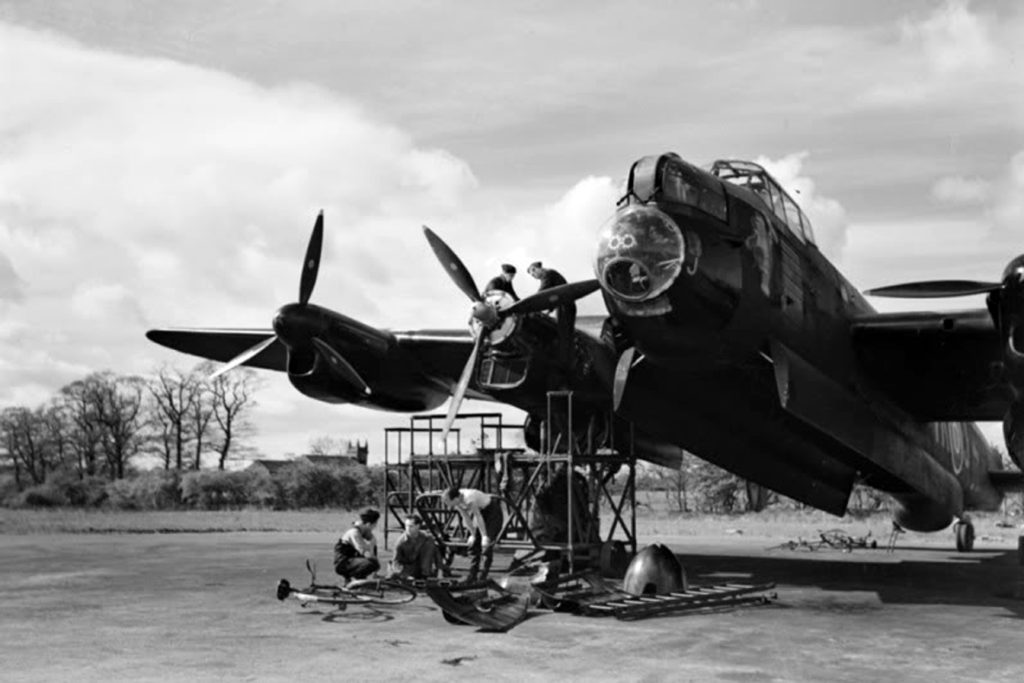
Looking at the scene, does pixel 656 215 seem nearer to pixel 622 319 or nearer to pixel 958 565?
pixel 622 319

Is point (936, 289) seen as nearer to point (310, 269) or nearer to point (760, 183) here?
point (760, 183)

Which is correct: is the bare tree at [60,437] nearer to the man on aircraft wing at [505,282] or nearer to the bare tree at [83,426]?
the bare tree at [83,426]

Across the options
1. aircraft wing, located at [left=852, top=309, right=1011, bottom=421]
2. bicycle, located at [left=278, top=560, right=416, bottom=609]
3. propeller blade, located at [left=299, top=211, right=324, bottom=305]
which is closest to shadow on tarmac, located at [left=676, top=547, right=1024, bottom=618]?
aircraft wing, located at [left=852, top=309, right=1011, bottom=421]

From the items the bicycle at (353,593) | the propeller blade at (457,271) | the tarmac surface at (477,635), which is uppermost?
the propeller blade at (457,271)

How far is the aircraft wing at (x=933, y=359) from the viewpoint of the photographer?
1745cm

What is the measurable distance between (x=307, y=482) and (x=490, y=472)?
4620 cm

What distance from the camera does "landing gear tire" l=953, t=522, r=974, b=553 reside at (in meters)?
30.7

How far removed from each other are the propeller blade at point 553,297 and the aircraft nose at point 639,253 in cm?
352

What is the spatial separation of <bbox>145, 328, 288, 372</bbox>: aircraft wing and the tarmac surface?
5447mm

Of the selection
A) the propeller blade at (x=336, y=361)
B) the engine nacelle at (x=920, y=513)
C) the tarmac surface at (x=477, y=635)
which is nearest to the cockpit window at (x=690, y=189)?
the tarmac surface at (x=477, y=635)

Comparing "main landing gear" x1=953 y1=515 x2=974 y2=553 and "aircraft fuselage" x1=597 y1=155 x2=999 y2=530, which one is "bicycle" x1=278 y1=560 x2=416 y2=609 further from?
"main landing gear" x1=953 y1=515 x2=974 y2=553

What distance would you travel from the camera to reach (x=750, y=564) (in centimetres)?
2512

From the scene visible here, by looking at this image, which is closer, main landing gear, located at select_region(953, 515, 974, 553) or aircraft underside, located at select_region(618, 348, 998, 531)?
aircraft underside, located at select_region(618, 348, 998, 531)

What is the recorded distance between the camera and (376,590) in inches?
614
